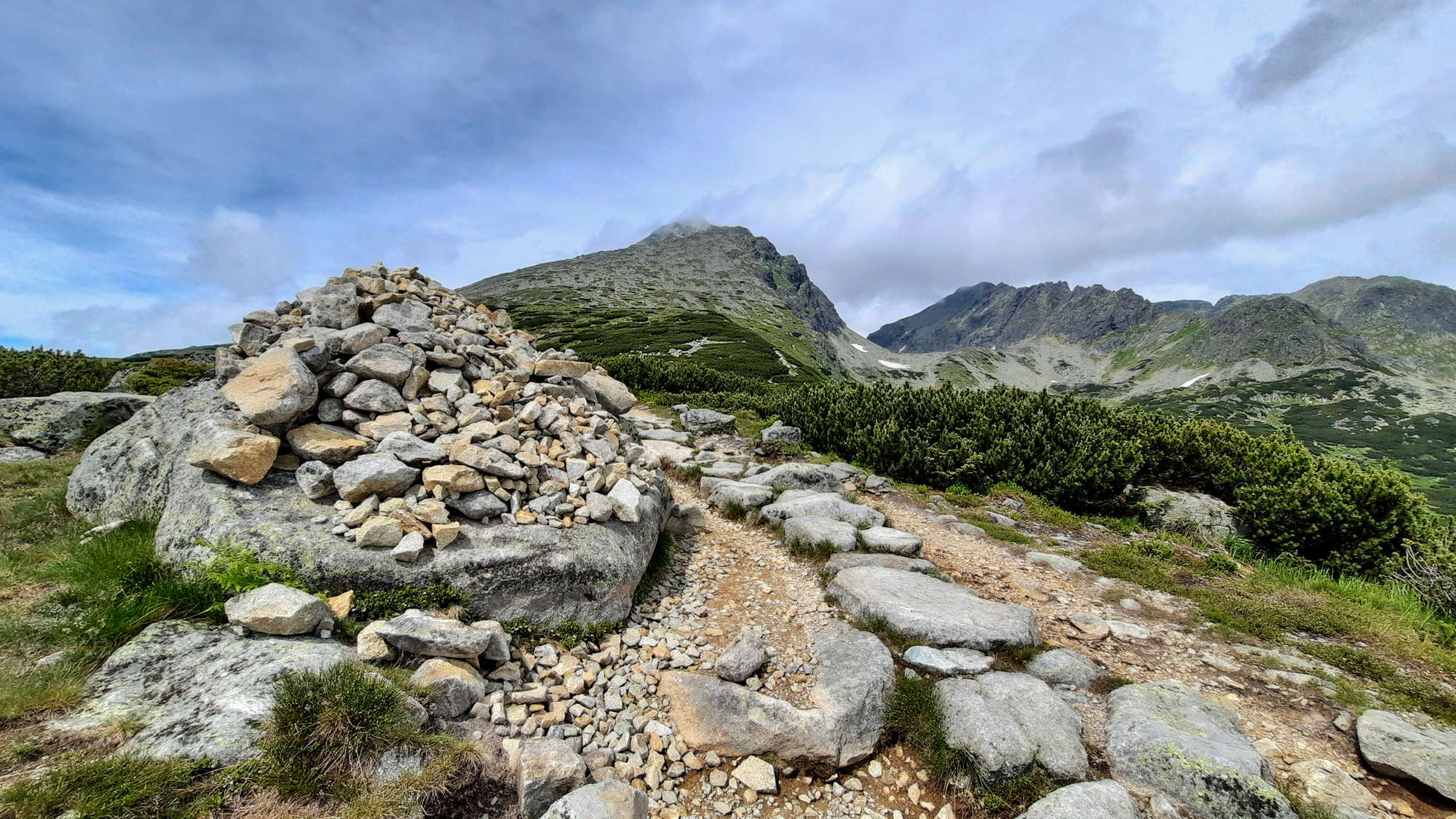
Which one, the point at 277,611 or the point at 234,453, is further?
the point at 234,453

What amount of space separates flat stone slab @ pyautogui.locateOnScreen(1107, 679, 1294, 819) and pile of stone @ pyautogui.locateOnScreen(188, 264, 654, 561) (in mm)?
5484

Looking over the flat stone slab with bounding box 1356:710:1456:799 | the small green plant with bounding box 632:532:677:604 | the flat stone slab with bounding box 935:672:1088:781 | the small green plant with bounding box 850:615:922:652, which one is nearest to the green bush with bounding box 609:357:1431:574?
the flat stone slab with bounding box 1356:710:1456:799

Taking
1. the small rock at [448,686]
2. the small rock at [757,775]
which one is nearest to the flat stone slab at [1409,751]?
the small rock at [757,775]

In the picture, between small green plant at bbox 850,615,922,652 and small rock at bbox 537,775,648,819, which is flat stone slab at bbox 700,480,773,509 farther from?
small rock at bbox 537,775,648,819

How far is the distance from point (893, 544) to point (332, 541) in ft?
24.2

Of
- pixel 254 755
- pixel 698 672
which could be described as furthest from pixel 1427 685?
pixel 254 755

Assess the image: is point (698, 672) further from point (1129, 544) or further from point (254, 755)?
point (1129, 544)

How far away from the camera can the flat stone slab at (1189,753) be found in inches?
150

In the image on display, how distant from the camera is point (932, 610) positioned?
20.3ft

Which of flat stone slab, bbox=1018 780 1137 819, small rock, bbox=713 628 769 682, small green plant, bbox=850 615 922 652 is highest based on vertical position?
small rock, bbox=713 628 769 682

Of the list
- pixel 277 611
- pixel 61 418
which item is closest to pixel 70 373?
pixel 61 418

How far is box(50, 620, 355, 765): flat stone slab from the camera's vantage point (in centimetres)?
347

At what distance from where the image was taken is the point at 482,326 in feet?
31.2

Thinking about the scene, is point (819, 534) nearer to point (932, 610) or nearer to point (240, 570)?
point (932, 610)
